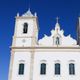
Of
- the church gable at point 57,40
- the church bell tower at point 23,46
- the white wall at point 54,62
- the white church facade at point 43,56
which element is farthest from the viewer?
the church gable at point 57,40

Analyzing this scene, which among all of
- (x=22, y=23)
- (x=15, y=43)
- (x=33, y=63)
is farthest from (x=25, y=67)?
(x=22, y=23)

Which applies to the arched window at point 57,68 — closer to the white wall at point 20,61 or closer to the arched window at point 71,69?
the arched window at point 71,69

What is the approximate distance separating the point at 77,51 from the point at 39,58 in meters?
5.11

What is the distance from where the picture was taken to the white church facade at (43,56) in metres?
37.9

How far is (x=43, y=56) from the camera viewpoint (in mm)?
39094

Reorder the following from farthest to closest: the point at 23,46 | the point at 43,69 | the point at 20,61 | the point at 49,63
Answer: the point at 23,46, the point at 20,61, the point at 49,63, the point at 43,69

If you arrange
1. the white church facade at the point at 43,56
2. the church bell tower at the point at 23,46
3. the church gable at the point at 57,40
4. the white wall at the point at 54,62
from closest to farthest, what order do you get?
the white wall at the point at 54,62 → the white church facade at the point at 43,56 → the church bell tower at the point at 23,46 → the church gable at the point at 57,40

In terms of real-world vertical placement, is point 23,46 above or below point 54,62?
above

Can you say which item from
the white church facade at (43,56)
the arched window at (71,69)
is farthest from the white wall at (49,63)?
the arched window at (71,69)

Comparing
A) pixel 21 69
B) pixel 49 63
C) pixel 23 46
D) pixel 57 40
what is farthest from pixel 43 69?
pixel 57 40

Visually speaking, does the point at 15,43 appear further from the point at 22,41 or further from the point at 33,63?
the point at 33,63

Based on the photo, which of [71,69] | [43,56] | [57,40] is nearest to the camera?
[71,69]

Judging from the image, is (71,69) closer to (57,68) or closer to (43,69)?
(57,68)

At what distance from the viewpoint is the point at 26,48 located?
39500 mm
